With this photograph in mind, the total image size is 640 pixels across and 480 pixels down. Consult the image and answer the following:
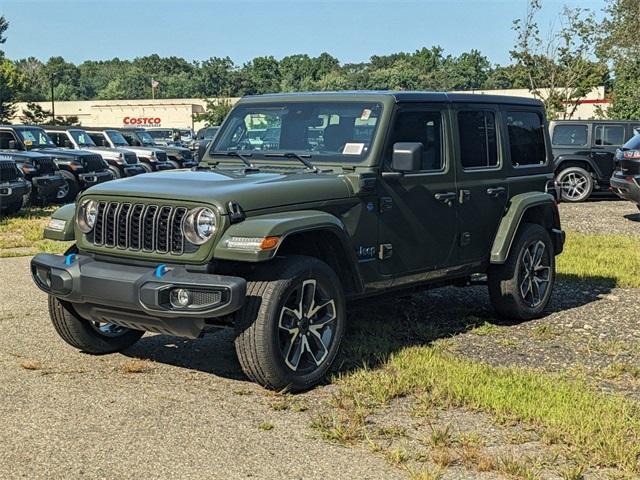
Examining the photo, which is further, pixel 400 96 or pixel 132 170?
pixel 132 170

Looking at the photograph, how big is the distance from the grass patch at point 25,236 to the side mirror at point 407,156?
645 cm

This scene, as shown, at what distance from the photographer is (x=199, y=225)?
533 cm

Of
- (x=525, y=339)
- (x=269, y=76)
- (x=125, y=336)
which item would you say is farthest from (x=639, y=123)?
(x=269, y=76)

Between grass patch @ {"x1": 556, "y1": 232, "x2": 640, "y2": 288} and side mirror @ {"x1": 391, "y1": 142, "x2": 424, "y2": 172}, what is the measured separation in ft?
14.6

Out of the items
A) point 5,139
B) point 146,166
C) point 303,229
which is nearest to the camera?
point 303,229

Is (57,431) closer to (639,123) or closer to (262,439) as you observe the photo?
(262,439)

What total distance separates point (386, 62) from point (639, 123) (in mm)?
110194

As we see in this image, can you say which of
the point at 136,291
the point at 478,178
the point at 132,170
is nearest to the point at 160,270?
the point at 136,291

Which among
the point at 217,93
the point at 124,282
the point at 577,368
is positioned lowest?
the point at 577,368

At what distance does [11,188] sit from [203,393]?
10970 millimetres

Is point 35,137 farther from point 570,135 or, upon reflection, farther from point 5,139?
point 570,135

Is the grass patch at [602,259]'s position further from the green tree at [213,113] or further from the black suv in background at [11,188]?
the green tree at [213,113]

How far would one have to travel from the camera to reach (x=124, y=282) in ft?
17.3

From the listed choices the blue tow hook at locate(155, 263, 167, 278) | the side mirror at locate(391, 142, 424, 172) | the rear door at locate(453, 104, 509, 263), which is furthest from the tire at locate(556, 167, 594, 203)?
the blue tow hook at locate(155, 263, 167, 278)
